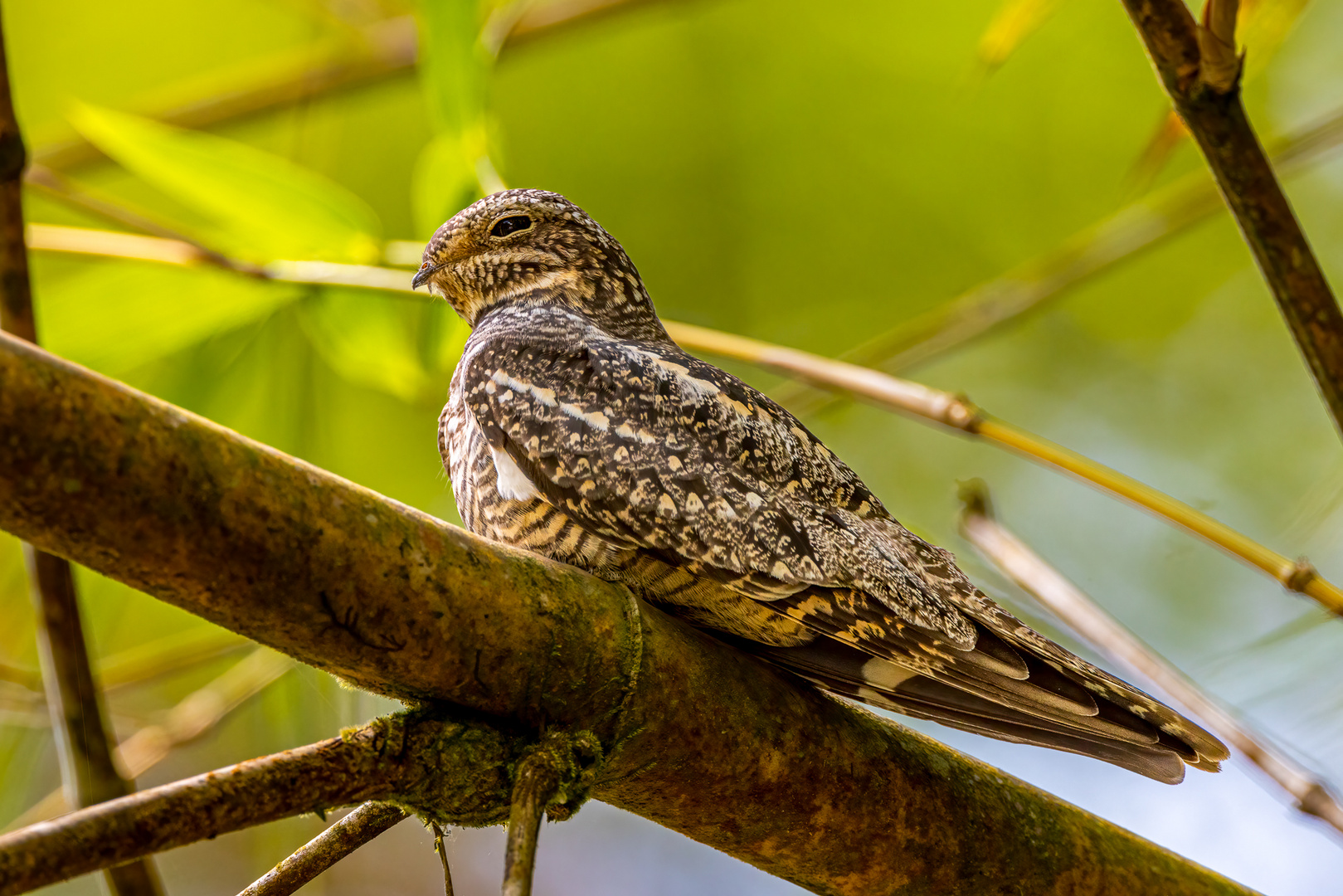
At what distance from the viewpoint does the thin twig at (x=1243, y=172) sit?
1062 mm

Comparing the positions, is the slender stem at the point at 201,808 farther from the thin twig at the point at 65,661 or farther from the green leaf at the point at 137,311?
the green leaf at the point at 137,311

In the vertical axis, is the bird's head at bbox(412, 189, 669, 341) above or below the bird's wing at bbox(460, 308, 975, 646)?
above

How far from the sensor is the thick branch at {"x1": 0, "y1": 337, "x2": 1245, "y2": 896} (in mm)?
749

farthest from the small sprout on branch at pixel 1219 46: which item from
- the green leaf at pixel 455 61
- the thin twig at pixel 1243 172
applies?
the green leaf at pixel 455 61

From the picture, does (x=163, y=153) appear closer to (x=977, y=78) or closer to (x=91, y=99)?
(x=977, y=78)

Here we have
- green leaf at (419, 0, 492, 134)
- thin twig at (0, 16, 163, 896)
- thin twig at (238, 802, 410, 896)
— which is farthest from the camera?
green leaf at (419, 0, 492, 134)

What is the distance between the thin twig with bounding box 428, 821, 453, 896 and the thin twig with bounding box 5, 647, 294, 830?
1.09m

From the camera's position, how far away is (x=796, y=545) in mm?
1387

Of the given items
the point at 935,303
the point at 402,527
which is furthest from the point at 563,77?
the point at 402,527

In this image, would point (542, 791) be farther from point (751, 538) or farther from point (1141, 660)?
point (1141, 660)

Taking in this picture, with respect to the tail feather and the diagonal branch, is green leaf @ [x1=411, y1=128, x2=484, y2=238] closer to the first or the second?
the diagonal branch

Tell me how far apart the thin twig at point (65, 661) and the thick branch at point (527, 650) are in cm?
63

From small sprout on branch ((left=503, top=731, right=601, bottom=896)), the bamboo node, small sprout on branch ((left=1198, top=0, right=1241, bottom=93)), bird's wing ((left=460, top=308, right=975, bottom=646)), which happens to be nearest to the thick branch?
small sprout on branch ((left=503, top=731, right=601, bottom=896))

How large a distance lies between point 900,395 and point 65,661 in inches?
45.2
